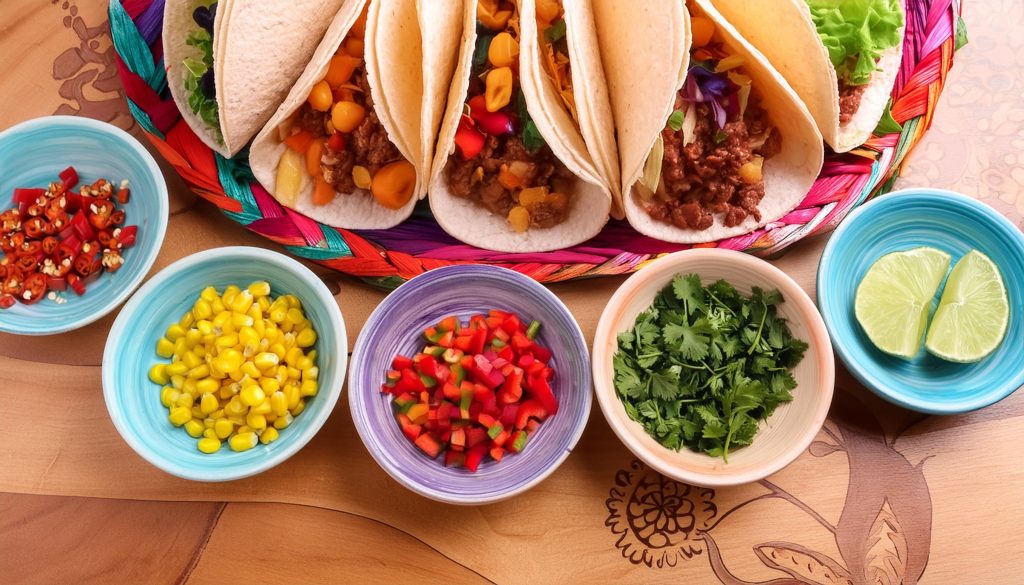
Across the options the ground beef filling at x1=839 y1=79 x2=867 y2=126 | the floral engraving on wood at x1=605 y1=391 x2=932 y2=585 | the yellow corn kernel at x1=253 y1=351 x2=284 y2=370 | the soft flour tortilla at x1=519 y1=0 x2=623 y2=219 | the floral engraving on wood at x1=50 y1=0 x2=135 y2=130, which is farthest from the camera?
the floral engraving on wood at x1=50 y1=0 x2=135 y2=130

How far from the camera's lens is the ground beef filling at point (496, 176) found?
2.50 meters

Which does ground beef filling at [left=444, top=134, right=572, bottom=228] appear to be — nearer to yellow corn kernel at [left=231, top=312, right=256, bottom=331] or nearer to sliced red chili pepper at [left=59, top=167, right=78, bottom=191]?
yellow corn kernel at [left=231, top=312, right=256, bottom=331]

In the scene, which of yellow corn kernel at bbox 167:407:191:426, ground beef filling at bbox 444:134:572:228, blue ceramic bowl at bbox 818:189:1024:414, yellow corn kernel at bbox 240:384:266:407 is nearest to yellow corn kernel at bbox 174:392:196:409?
yellow corn kernel at bbox 167:407:191:426

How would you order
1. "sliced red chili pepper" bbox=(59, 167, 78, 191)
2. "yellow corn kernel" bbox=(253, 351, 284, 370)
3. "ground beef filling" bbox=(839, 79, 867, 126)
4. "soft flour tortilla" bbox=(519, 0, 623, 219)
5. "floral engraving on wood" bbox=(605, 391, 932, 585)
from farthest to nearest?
"sliced red chili pepper" bbox=(59, 167, 78, 191) < "ground beef filling" bbox=(839, 79, 867, 126) < "floral engraving on wood" bbox=(605, 391, 932, 585) < "yellow corn kernel" bbox=(253, 351, 284, 370) < "soft flour tortilla" bbox=(519, 0, 623, 219)

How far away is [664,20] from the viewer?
2.15m

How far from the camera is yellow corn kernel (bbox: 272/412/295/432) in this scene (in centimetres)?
242

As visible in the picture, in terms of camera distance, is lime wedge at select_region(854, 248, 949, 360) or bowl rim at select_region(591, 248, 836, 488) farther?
lime wedge at select_region(854, 248, 949, 360)

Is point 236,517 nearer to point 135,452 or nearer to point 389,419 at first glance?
point 135,452

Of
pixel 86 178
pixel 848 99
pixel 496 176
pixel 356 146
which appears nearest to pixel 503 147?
pixel 496 176

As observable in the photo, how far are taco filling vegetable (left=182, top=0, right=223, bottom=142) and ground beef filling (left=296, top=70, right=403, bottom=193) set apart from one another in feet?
0.95

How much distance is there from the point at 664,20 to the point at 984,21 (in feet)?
5.50

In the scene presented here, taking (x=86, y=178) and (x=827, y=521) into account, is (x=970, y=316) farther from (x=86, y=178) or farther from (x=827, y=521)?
(x=86, y=178)

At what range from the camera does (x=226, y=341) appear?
2.40m

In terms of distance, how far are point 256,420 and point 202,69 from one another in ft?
3.87
